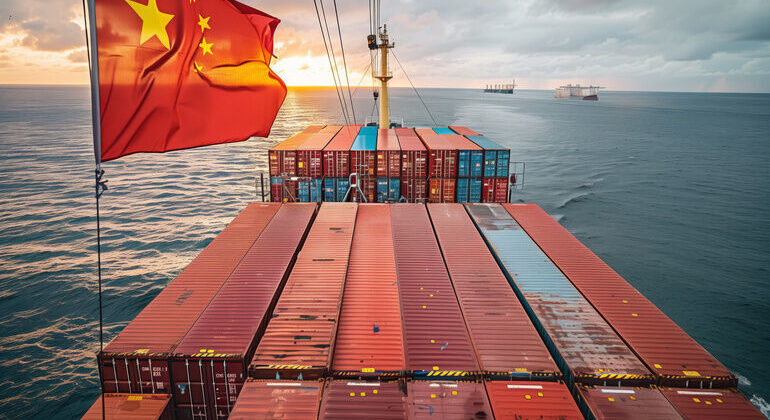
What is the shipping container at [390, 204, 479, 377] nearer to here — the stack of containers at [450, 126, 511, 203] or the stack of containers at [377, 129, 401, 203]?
the stack of containers at [377, 129, 401, 203]

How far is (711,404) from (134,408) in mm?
15082

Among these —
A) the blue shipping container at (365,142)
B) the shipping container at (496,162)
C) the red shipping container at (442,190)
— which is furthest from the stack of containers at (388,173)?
the shipping container at (496,162)

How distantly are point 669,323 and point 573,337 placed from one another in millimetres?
3626

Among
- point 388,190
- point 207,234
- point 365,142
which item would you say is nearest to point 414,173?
point 388,190

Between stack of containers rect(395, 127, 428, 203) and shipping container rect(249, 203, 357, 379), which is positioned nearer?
shipping container rect(249, 203, 357, 379)

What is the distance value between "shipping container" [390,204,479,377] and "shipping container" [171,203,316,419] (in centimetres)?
459

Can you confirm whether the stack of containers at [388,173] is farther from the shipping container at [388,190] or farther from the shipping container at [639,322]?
the shipping container at [639,322]

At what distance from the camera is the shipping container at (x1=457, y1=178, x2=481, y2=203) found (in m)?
25.7

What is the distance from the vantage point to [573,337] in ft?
38.2

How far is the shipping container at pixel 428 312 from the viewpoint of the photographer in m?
10.5

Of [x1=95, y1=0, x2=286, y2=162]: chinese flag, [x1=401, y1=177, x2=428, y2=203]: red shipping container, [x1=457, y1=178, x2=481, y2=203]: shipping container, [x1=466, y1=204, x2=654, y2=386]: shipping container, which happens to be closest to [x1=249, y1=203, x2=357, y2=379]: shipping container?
[x1=95, y1=0, x2=286, y2=162]: chinese flag

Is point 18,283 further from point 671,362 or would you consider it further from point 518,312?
point 671,362

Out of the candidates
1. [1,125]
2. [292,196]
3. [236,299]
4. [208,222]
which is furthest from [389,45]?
[1,125]

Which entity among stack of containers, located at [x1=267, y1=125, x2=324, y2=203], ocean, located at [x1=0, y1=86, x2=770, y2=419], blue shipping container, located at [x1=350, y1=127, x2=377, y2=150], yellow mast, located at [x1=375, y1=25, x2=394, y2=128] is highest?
yellow mast, located at [x1=375, y1=25, x2=394, y2=128]
